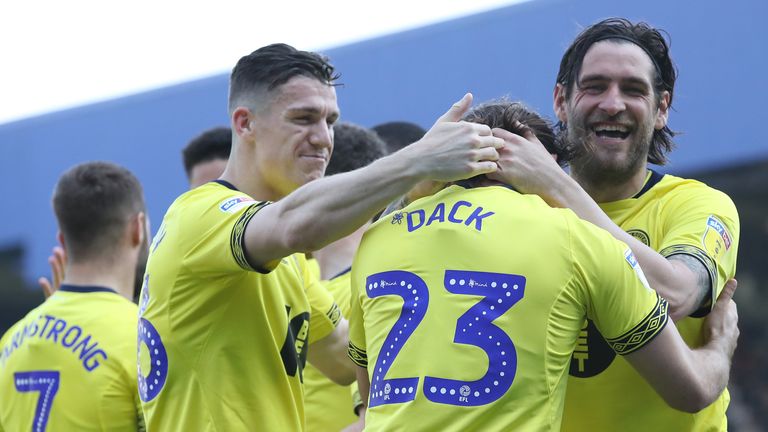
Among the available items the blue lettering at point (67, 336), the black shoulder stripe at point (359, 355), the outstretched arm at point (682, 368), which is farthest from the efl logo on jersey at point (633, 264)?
the blue lettering at point (67, 336)

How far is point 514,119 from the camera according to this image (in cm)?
369

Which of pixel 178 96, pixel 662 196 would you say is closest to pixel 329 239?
pixel 662 196

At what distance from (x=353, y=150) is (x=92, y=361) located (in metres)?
1.90

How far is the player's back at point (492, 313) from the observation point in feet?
10.1

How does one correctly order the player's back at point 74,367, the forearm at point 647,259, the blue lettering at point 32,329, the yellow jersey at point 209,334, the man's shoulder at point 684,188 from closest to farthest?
the forearm at point 647,259, the yellow jersey at point 209,334, the man's shoulder at point 684,188, the player's back at point 74,367, the blue lettering at point 32,329

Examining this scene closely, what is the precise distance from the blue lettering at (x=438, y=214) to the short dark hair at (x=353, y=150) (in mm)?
2626

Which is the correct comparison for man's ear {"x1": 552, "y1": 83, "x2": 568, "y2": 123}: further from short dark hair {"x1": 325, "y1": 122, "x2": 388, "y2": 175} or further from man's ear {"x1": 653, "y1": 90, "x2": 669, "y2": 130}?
short dark hair {"x1": 325, "y1": 122, "x2": 388, "y2": 175}

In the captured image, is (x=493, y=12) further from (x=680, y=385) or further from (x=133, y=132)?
(x=680, y=385)

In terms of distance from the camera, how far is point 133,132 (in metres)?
13.8

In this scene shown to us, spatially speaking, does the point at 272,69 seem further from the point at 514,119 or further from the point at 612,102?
→ the point at 612,102

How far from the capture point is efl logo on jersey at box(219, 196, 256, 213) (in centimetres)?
381

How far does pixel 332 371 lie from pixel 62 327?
52.0 inches

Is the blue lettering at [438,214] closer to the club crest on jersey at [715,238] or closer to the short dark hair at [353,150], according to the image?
the club crest on jersey at [715,238]

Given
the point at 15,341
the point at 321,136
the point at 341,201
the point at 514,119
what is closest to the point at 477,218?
the point at 341,201
